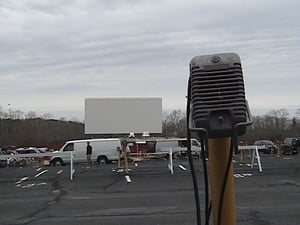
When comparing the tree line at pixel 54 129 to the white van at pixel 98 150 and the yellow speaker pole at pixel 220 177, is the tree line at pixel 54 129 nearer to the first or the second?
the white van at pixel 98 150

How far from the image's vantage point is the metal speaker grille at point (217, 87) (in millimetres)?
2457

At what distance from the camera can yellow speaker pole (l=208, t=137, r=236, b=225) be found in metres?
2.68

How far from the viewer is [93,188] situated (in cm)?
1820

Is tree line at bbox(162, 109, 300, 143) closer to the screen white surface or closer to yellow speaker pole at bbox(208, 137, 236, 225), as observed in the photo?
the screen white surface

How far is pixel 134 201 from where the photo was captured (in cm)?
1405

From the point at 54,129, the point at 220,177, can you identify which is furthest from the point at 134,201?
the point at 54,129

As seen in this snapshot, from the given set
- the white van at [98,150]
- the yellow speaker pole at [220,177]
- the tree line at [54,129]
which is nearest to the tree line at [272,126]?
the tree line at [54,129]

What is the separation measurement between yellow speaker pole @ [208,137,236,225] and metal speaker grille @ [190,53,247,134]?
21cm

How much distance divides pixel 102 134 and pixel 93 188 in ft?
151

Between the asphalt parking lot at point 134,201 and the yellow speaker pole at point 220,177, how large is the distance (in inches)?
291

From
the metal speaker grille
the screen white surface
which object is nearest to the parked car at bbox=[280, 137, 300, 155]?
the screen white surface

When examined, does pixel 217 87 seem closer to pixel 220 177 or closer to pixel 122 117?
Result: pixel 220 177

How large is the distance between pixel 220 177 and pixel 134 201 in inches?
452

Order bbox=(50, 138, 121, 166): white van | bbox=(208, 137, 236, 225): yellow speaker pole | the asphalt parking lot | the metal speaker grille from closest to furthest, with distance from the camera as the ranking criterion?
the metal speaker grille → bbox=(208, 137, 236, 225): yellow speaker pole → the asphalt parking lot → bbox=(50, 138, 121, 166): white van
